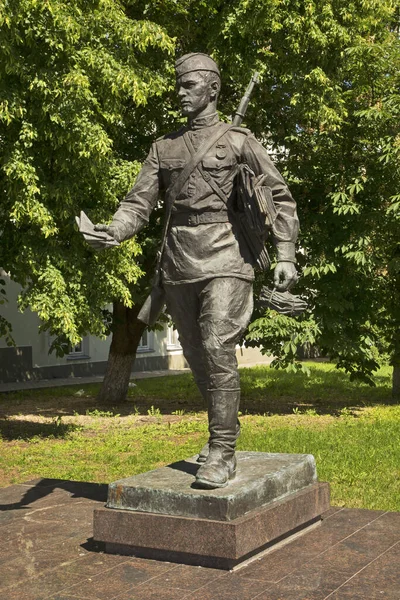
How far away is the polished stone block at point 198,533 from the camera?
4875 mm

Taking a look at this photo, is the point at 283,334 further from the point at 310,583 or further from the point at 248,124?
the point at 310,583

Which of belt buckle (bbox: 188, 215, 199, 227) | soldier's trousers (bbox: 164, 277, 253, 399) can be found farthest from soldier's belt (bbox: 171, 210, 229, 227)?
soldier's trousers (bbox: 164, 277, 253, 399)

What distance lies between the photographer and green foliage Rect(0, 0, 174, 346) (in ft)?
33.0

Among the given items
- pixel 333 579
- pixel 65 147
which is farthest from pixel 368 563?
pixel 65 147

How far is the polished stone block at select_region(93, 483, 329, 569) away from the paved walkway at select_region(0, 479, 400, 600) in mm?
73

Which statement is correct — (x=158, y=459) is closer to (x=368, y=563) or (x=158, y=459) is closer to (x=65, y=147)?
(x=65, y=147)

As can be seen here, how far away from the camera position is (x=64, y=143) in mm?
10656

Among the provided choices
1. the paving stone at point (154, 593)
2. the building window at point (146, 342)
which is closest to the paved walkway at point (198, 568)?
the paving stone at point (154, 593)

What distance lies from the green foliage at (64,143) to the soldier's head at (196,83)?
4422 millimetres

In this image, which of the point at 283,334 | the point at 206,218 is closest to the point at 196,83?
the point at 206,218

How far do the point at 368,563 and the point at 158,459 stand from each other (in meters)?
5.97

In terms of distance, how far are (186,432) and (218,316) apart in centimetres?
798

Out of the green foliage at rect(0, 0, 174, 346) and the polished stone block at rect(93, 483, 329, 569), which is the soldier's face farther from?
the green foliage at rect(0, 0, 174, 346)

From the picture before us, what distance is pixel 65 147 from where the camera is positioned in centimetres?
1071
